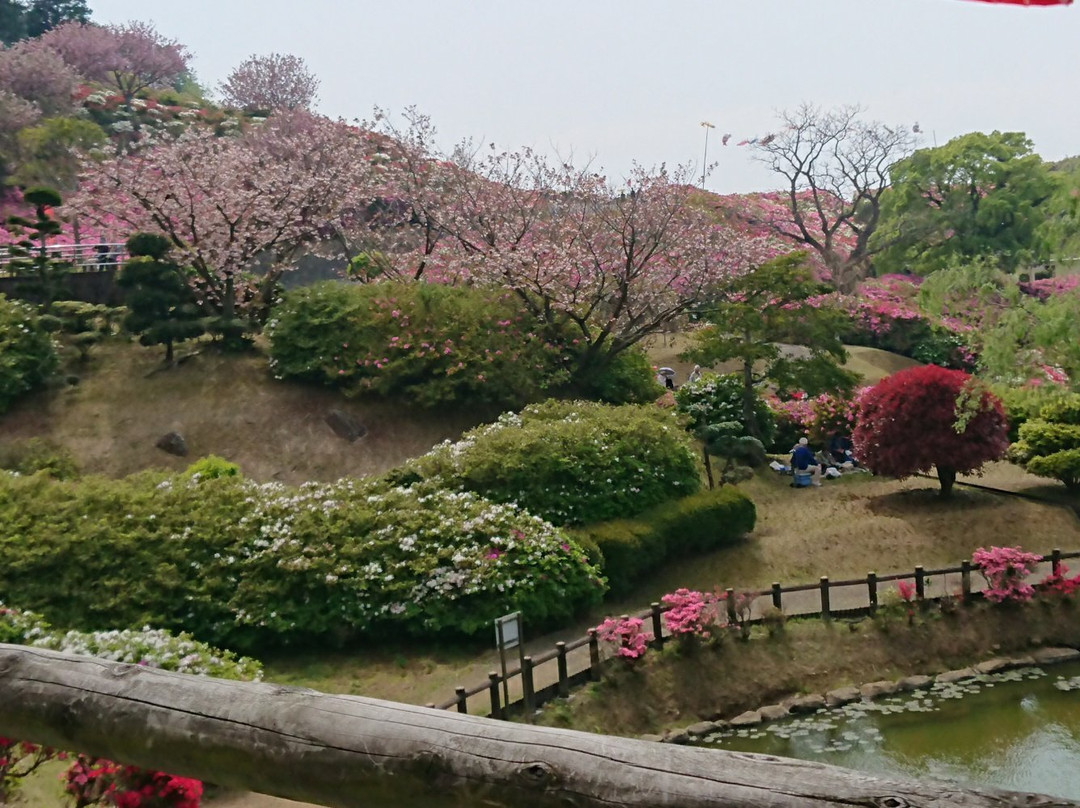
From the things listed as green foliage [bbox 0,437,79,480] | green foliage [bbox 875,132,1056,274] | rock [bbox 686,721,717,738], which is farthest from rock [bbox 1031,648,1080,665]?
green foliage [bbox 875,132,1056,274]

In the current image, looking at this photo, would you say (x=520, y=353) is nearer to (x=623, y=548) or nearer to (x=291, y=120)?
(x=623, y=548)

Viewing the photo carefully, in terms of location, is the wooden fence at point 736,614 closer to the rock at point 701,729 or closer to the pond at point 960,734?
the rock at point 701,729

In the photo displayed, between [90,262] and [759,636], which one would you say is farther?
[90,262]

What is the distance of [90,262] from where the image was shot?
22703 millimetres

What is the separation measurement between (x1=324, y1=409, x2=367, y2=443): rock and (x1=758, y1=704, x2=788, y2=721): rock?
30.8 feet

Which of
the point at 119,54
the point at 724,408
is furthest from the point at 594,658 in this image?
the point at 119,54

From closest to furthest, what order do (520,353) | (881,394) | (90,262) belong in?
(881,394) → (520,353) → (90,262)

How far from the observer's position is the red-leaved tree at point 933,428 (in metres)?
14.0

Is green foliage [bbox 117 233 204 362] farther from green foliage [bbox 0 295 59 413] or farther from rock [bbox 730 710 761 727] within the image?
rock [bbox 730 710 761 727]

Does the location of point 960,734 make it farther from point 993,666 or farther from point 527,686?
point 527,686

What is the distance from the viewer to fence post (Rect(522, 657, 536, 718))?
8.93 m

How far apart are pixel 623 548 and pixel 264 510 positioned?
425cm

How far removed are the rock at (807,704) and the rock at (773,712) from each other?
3.8 inches

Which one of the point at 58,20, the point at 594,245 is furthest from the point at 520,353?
the point at 58,20
